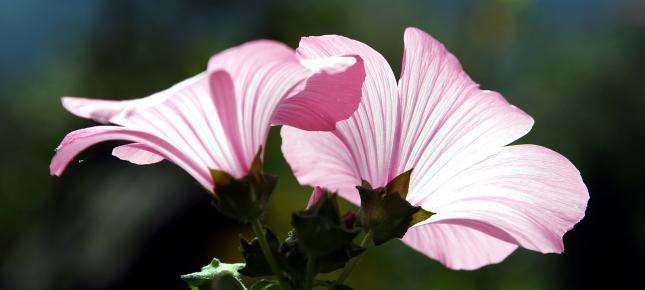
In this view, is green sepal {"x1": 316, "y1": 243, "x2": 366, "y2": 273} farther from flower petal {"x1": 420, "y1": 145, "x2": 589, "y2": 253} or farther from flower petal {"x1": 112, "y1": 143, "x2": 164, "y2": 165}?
flower petal {"x1": 112, "y1": 143, "x2": 164, "y2": 165}

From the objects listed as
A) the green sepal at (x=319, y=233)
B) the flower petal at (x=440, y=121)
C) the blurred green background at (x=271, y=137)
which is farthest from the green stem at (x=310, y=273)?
the blurred green background at (x=271, y=137)

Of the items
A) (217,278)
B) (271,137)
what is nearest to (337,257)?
(217,278)

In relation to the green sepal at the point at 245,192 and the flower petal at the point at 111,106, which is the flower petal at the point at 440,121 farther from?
the flower petal at the point at 111,106

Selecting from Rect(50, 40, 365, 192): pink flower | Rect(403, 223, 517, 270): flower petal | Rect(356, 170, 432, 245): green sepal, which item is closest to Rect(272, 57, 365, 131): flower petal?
Rect(50, 40, 365, 192): pink flower

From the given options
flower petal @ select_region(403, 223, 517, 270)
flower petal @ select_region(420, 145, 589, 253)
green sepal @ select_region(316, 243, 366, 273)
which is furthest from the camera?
flower petal @ select_region(403, 223, 517, 270)

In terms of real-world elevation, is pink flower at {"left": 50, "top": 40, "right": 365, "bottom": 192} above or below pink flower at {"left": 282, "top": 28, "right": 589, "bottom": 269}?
above

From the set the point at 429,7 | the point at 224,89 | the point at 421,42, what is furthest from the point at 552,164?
the point at 429,7
